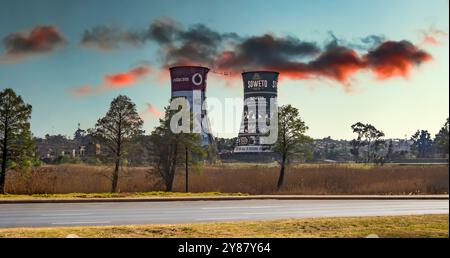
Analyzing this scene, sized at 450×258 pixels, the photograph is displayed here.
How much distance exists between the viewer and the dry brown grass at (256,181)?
3114cm

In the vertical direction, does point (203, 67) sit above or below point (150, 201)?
above

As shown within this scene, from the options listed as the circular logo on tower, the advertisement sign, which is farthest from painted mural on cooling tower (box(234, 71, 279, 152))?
the circular logo on tower

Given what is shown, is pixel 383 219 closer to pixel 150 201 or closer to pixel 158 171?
pixel 150 201

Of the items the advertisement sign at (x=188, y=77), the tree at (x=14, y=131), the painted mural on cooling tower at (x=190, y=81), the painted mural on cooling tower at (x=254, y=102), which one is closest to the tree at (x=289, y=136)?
the tree at (x=14, y=131)

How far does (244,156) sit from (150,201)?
5141 centimetres

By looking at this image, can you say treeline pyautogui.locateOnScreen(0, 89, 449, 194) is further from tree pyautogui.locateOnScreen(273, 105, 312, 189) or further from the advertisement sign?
the advertisement sign

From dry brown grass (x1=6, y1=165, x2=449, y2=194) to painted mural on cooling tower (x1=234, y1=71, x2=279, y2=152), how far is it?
22.8 metres

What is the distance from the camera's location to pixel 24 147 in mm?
31594

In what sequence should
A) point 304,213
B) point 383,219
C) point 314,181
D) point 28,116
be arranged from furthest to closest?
1. point 314,181
2. point 28,116
3. point 304,213
4. point 383,219

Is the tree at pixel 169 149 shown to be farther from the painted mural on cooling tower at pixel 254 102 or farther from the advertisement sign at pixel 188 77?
the advertisement sign at pixel 188 77

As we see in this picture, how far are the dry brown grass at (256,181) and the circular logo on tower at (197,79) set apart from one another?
30216mm

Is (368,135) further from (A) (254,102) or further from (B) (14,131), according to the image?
(B) (14,131)

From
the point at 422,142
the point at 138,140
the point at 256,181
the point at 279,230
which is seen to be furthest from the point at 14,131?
the point at 422,142
